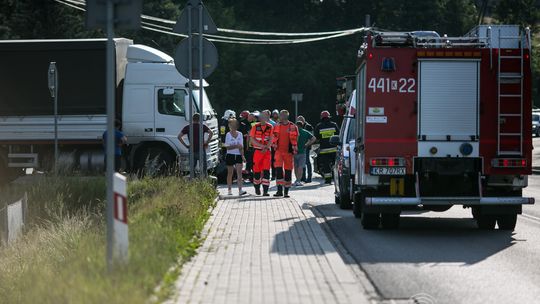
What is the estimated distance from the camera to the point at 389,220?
15844mm

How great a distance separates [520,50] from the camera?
48.9 feet

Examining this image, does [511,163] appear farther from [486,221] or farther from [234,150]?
[234,150]

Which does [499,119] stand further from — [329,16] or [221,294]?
[329,16]

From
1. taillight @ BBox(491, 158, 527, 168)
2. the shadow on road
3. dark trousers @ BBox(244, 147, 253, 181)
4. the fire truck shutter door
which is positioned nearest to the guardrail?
the shadow on road

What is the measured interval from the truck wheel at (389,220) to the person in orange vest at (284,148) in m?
6.19

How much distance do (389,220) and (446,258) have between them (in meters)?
3.43

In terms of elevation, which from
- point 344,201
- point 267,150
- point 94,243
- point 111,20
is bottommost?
point 344,201

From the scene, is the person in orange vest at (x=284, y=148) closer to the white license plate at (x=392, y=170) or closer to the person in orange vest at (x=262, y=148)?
the person in orange vest at (x=262, y=148)

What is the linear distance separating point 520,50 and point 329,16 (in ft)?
201

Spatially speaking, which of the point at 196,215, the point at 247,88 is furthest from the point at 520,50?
the point at 247,88

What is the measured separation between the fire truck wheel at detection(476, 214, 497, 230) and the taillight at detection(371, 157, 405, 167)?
1799 mm

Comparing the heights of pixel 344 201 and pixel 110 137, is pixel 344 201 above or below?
below

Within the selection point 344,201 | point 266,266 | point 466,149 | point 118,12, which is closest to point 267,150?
point 344,201

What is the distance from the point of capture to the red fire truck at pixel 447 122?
49.0 feet
